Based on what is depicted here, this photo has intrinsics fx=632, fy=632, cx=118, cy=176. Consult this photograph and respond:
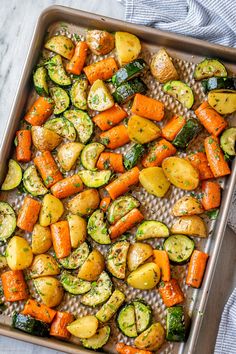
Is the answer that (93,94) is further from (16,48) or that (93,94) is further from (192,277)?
(192,277)

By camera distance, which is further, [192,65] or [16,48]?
[16,48]

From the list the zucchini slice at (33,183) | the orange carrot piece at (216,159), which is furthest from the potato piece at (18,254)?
the orange carrot piece at (216,159)

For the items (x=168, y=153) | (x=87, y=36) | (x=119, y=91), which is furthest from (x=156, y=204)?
(x=87, y=36)

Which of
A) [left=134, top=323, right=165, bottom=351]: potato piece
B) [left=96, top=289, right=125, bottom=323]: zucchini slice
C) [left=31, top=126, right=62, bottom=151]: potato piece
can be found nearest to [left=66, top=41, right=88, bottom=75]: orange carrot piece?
[left=31, top=126, right=62, bottom=151]: potato piece

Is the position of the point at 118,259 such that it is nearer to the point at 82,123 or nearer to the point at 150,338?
the point at 150,338

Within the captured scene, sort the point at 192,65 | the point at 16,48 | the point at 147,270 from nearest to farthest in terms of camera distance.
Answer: the point at 147,270 < the point at 192,65 < the point at 16,48

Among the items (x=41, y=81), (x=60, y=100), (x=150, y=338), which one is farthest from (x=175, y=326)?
(x=41, y=81)

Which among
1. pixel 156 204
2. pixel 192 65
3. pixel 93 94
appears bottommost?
pixel 156 204

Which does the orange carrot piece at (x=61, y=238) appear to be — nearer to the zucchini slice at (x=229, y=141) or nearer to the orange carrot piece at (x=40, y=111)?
the orange carrot piece at (x=40, y=111)
